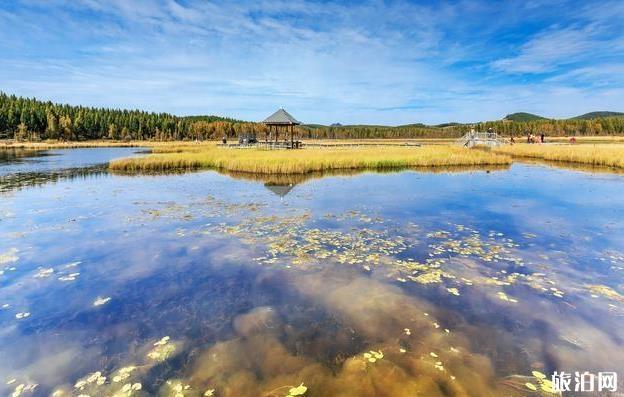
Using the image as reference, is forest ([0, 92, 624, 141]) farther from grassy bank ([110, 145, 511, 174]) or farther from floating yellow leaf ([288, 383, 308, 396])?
floating yellow leaf ([288, 383, 308, 396])

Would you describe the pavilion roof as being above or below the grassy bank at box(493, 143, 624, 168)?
above

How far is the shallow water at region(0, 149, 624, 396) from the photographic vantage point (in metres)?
4.43

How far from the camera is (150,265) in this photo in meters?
8.09

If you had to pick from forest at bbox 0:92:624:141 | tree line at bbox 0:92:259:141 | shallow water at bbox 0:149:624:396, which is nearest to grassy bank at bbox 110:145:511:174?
shallow water at bbox 0:149:624:396

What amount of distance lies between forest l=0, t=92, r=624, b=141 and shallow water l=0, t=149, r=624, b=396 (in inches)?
3317

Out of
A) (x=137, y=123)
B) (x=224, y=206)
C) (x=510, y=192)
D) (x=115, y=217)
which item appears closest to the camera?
(x=115, y=217)

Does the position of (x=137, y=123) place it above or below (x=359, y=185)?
above

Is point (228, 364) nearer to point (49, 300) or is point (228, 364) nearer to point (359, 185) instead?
point (49, 300)

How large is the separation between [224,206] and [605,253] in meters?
11.8

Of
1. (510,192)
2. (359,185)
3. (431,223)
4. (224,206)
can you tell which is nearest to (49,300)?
(224,206)

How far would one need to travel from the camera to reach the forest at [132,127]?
79188 millimetres

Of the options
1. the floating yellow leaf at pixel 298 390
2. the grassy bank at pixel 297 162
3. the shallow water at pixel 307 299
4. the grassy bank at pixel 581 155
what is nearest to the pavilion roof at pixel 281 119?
the grassy bank at pixel 297 162

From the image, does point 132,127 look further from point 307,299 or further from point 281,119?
point 307,299

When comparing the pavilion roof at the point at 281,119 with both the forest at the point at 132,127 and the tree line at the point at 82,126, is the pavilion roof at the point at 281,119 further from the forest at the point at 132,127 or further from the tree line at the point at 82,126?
the tree line at the point at 82,126
